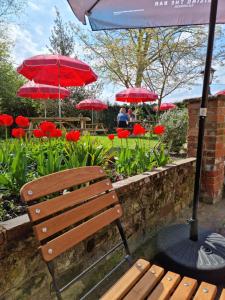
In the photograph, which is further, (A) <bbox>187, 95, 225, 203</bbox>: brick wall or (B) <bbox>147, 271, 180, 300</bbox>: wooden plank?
(A) <bbox>187, 95, 225, 203</bbox>: brick wall

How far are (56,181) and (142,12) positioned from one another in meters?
1.73

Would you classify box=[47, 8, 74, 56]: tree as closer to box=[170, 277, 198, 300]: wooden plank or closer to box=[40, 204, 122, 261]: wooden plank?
box=[40, 204, 122, 261]: wooden plank

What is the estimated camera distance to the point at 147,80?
1794 centimetres

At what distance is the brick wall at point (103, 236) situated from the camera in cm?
136

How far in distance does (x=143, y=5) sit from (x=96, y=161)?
145 cm

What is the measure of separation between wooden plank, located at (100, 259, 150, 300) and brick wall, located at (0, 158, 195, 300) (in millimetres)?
504

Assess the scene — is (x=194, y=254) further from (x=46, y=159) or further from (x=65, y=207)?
(x=46, y=159)

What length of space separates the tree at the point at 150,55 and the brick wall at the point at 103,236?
14472 millimetres

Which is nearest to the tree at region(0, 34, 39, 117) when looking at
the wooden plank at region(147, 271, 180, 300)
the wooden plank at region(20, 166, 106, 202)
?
the wooden plank at region(20, 166, 106, 202)

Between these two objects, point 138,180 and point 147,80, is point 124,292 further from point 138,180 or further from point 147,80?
point 147,80

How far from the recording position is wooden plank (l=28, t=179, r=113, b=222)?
116 cm

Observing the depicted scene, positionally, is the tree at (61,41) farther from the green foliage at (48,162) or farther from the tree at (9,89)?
the green foliage at (48,162)

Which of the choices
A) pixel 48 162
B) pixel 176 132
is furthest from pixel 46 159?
pixel 176 132

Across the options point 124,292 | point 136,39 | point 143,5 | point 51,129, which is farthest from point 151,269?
point 136,39
